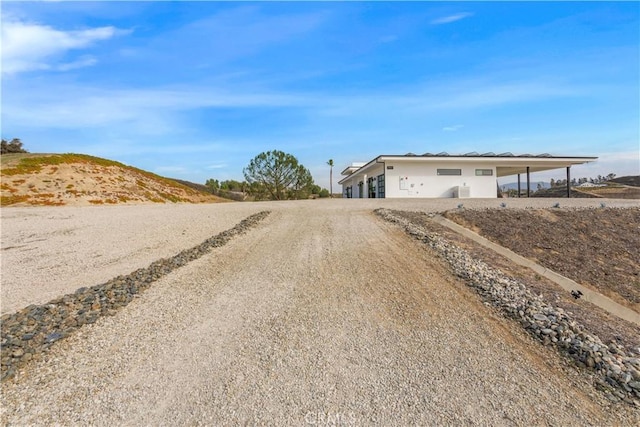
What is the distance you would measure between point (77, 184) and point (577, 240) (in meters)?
26.4

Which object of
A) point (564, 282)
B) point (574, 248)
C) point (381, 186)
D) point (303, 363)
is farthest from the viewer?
point (381, 186)

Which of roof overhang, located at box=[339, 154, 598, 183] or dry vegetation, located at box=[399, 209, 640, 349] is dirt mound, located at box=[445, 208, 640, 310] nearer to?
dry vegetation, located at box=[399, 209, 640, 349]

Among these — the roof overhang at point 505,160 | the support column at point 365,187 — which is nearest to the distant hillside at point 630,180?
the roof overhang at point 505,160

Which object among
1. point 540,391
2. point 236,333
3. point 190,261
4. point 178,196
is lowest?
point 540,391

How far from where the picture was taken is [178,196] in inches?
1094

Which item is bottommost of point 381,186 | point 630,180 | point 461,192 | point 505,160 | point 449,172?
point 461,192

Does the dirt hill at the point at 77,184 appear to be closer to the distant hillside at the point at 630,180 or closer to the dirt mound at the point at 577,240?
the dirt mound at the point at 577,240

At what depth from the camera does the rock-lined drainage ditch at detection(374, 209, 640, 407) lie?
3.27 metres

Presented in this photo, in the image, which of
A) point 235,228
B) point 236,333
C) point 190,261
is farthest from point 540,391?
point 235,228

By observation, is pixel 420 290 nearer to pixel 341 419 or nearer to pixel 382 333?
pixel 382 333

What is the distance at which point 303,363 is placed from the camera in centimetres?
352

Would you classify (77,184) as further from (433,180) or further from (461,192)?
(461,192)

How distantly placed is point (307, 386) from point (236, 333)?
135cm

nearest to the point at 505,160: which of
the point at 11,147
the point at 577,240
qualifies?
the point at 577,240
